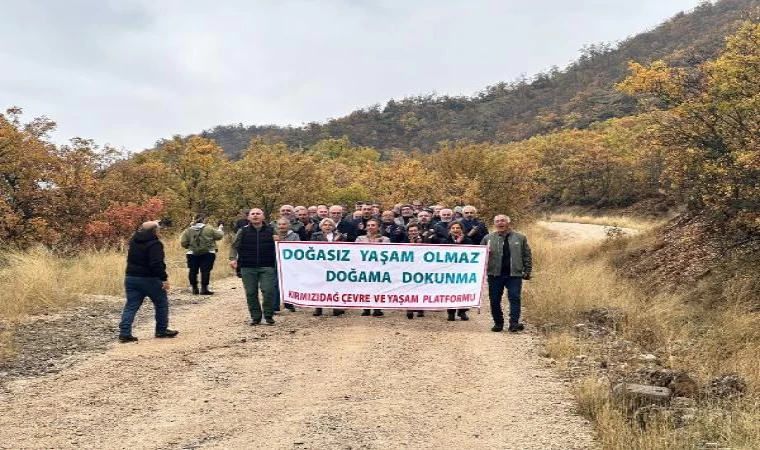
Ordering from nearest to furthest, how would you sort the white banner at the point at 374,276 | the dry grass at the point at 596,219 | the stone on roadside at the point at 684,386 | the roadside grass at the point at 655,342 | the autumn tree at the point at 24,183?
the roadside grass at the point at 655,342
the stone on roadside at the point at 684,386
the white banner at the point at 374,276
the autumn tree at the point at 24,183
the dry grass at the point at 596,219

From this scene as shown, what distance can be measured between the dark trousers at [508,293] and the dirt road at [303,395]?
0.38 metres

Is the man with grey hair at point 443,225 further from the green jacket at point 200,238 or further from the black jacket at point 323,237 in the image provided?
the green jacket at point 200,238

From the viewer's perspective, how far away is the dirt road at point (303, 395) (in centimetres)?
584

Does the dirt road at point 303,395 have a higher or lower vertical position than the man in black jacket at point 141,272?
lower

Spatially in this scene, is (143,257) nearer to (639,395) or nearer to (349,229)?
(349,229)

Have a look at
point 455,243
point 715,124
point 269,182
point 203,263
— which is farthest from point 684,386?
point 269,182

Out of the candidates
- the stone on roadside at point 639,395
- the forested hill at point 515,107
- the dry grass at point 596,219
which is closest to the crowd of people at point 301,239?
the stone on roadside at point 639,395

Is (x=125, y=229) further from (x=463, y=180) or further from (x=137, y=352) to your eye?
(x=137, y=352)

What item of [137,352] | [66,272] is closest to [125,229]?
[66,272]

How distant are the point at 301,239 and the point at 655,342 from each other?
6567 millimetres

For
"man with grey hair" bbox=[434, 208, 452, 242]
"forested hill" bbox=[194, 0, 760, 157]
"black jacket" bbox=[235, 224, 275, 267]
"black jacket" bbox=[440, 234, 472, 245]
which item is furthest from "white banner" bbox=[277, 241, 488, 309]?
"forested hill" bbox=[194, 0, 760, 157]

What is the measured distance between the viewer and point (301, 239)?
12.7m

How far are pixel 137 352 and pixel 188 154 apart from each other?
30.4 m

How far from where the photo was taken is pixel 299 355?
350 inches
